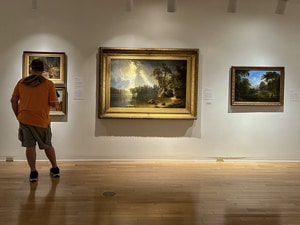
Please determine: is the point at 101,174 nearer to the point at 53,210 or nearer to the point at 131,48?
the point at 53,210

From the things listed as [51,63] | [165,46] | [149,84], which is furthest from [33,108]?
[165,46]

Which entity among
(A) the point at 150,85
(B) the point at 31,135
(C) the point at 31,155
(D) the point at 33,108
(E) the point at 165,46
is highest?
(E) the point at 165,46

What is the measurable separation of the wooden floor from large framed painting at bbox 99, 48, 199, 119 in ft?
2.78

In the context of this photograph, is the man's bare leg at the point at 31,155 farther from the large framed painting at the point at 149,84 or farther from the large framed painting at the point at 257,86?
the large framed painting at the point at 257,86

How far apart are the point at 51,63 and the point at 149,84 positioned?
5.19 ft

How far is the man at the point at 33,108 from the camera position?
175 inches

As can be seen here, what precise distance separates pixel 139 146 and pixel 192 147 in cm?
86

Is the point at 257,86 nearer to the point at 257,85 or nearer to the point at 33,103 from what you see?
the point at 257,85

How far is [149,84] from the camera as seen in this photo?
5887 mm

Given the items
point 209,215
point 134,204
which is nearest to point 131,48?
point 134,204

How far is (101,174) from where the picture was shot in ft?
16.4

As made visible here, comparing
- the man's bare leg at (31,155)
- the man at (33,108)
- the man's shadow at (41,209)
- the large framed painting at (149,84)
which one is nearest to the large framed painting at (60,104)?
the large framed painting at (149,84)

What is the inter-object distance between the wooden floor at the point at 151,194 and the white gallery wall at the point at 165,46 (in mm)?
374

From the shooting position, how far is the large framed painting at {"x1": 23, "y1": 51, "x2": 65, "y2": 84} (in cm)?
573
